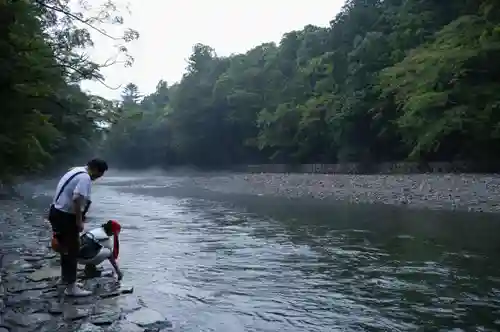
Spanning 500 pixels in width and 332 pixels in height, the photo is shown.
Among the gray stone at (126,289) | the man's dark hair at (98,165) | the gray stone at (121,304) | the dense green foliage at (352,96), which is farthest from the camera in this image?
the dense green foliage at (352,96)

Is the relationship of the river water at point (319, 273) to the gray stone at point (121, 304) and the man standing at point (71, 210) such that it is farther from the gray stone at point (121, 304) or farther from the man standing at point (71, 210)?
the man standing at point (71, 210)

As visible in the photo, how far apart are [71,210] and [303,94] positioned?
2147 inches

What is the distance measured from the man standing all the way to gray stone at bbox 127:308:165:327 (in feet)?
3.14

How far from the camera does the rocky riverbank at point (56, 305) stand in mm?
6008

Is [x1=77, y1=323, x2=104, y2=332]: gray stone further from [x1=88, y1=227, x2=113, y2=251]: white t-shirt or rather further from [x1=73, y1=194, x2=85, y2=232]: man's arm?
[x1=88, y1=227, x2=113, y2=251]: white t-shirt

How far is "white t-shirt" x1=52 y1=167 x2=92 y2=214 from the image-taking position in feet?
21.9

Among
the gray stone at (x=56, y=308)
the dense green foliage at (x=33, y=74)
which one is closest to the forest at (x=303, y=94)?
the dense green foliage at (x=33, y=74)

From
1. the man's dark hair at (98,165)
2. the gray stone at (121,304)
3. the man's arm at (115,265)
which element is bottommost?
Result: the gray stone at (121,304)

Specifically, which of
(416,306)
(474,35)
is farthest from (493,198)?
(416,306)

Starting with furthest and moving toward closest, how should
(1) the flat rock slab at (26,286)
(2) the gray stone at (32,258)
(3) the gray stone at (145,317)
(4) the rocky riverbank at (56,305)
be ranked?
1. (2) the gray stone at (32,258)
2. (1) the flat rock slab at (26,286)
3. (3) the gray stone at (145,317)
4. (4) the rocky riverbank at (56,305)

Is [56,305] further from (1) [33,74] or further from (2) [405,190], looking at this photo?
(2) [405,190]

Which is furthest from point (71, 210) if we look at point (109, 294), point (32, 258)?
point (32, 258)

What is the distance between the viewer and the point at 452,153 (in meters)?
36.0

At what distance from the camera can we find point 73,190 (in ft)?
22.2
